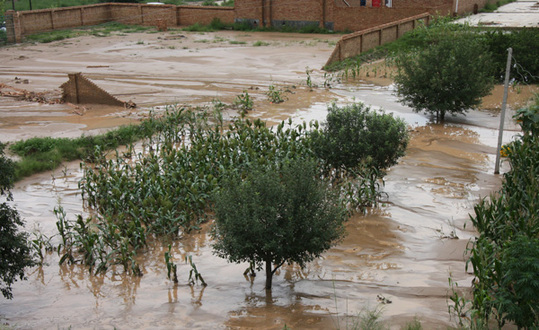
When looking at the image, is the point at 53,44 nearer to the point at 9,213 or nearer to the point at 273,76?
the point at 273,76

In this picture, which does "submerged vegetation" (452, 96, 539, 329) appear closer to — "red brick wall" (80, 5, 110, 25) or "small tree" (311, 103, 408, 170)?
"small tree" (311, 103, 408, 170)

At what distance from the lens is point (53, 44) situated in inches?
1426

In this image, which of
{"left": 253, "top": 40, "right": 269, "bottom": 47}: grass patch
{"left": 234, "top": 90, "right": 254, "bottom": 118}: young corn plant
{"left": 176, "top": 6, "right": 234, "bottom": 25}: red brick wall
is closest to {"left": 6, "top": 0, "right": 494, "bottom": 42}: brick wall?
{"left": 176, "top": 6, "right": 234, "bottom": 25}: red brick wall

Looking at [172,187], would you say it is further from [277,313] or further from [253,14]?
[253,14]

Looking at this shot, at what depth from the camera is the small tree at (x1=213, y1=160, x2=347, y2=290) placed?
27.5 feet

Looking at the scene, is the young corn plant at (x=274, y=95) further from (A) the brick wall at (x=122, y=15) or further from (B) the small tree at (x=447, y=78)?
(A) the brick wall at (x=122, y=15)

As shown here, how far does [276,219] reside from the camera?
8398mm

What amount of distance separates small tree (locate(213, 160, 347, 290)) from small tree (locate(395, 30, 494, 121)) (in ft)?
32.9

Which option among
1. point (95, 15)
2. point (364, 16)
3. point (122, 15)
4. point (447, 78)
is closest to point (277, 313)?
point (447, 78)

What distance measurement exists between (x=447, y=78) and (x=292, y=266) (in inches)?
387

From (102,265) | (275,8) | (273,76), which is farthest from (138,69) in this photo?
(102,265)

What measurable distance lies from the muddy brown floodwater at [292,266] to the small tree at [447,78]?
0.70 m

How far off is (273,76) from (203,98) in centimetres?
499

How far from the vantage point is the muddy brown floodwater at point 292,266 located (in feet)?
27.4
